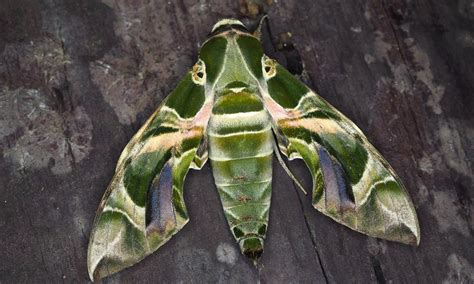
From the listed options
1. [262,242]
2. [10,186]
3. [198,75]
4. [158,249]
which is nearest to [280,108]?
[198,75]

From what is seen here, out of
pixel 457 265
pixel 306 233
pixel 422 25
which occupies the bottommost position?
pixel 457 265

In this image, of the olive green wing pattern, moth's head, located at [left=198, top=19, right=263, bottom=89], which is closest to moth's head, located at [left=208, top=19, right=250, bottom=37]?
moth's head, located at [left=198, top=19, right=263, bottom=89]

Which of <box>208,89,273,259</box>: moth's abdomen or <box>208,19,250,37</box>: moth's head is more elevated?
<box>208,19,250,37</box>: moth's head

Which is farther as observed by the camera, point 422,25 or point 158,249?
point 422,25

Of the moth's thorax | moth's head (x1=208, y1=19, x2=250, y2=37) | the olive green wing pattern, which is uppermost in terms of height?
moth's head (x1=208, y1=19, x2=250, y2=37)

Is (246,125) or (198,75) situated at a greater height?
(198,75)

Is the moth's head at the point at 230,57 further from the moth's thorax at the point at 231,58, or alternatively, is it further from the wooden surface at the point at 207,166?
the wooden surface at the point at 207,166

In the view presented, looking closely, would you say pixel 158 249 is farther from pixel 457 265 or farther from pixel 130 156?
pixel 457 265

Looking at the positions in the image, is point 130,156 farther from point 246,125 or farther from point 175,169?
point 246,125

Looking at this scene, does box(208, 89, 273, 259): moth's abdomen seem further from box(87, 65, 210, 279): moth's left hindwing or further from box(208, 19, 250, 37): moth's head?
box(208, 19, 250, 37): moth's head
